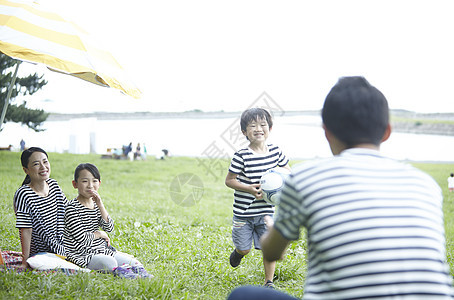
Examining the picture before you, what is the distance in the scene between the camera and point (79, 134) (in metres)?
16.5

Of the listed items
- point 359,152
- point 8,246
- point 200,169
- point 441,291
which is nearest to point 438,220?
point 441,291

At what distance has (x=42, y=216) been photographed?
367cm

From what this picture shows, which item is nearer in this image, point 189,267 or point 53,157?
point 189,267

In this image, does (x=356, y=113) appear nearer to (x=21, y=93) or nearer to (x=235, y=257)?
(x=235, y=257)

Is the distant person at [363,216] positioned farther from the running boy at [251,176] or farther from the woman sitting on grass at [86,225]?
the woman sitting on grass at [86,225]

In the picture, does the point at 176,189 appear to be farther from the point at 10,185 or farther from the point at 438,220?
the point at 438,220

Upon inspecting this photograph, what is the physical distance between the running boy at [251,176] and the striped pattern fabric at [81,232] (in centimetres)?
112

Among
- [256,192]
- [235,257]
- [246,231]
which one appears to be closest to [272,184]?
[256,192]

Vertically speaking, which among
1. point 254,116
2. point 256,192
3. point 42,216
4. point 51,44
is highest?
point 51,44

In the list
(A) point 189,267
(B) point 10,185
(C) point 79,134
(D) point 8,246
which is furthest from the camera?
(C) point 79,134

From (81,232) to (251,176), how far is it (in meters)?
1.49

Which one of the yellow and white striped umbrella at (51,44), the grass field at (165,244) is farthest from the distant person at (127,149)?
the yellow and white striped umbrella at (51,44)

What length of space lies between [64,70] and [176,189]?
876cm

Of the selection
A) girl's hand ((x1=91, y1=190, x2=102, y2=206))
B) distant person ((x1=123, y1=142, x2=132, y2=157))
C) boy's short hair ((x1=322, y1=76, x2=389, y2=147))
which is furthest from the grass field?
distant person ((x1=123, y1=142, x2=132, y2=157))
